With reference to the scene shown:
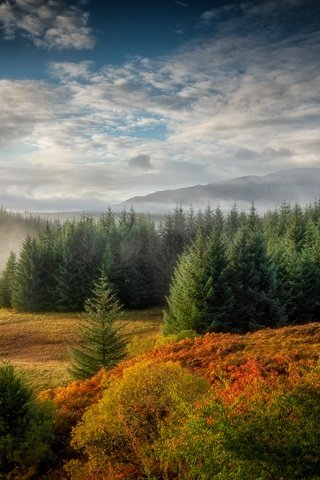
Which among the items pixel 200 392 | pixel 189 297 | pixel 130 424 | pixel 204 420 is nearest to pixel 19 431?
pixel 130 424

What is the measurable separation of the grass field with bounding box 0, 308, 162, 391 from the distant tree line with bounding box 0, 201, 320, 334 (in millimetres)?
4343

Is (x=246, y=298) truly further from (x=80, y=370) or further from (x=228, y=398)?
(x=228, y=398)

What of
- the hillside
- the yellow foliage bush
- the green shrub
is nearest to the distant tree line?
the hillside

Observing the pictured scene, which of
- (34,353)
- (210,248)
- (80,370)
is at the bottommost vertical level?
(34,353)

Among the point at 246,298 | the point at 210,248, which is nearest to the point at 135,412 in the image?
the point at 210,248

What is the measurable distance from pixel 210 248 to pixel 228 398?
997 inches

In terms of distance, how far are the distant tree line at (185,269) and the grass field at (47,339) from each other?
434 cm

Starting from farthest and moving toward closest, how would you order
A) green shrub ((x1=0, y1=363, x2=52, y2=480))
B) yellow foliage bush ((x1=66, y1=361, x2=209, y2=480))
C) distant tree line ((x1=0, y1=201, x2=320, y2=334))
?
distant tree line ((x1=0, y1=201, x2=320, y2=334)) < green shrub ((x1=0, y1=363, x2=52, y2=480)) < yellow foliage bush ((x1=66, y1=361, x2=209, y2=480))

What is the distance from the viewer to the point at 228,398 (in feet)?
39.3

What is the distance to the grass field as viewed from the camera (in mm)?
31459

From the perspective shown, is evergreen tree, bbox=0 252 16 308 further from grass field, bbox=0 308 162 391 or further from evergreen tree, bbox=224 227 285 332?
evergreen tree, bbox=224 227 285 332

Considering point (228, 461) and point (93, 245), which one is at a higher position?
point (93, 245)

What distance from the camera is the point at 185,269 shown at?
37.4 m

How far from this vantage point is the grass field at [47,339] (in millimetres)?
31459
